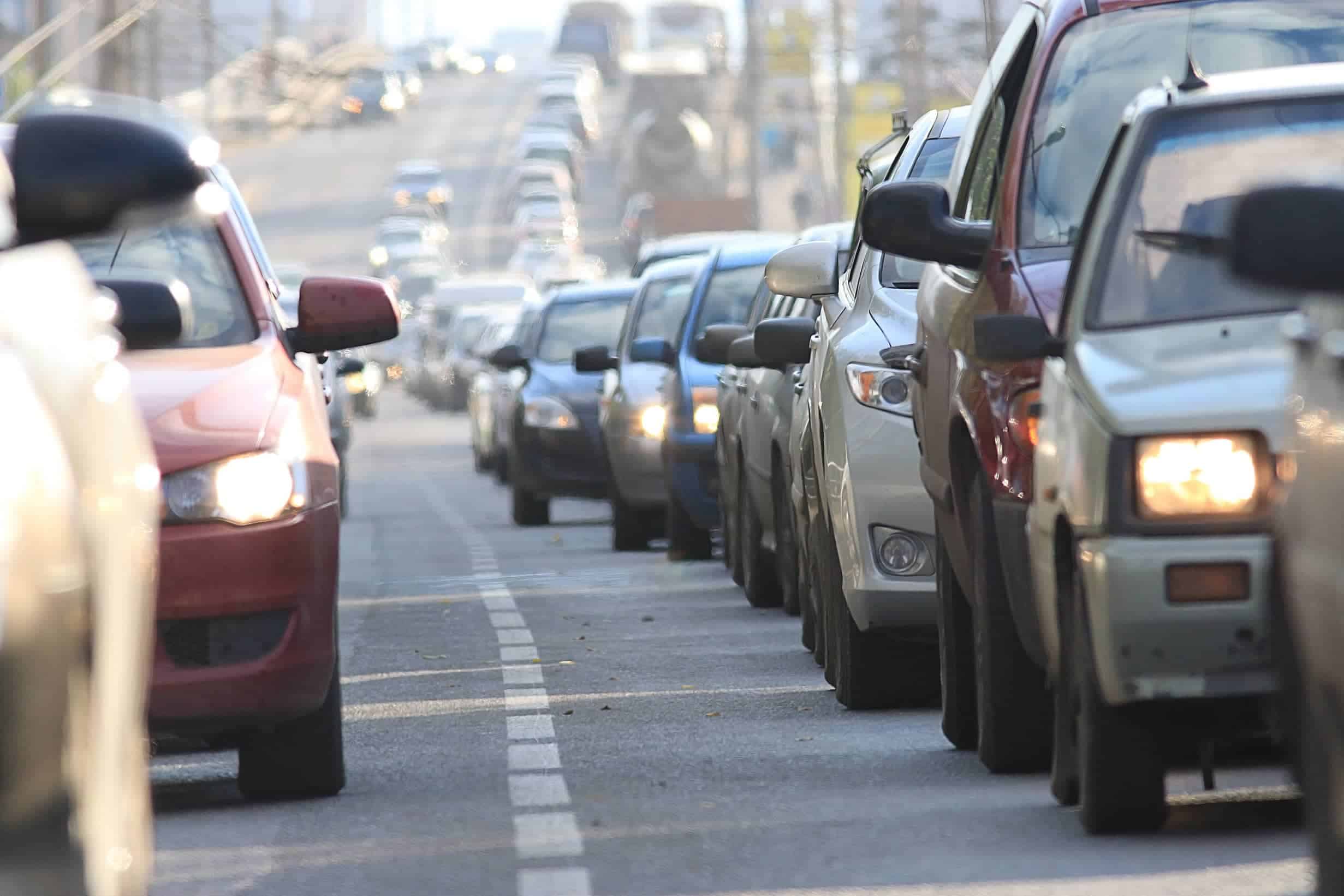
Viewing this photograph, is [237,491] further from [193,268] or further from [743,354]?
[743,354]

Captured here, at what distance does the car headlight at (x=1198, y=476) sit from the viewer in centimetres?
685

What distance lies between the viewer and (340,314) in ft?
31.9

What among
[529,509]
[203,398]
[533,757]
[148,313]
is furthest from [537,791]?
[529,509]

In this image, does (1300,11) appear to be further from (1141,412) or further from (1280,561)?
(1280,561)

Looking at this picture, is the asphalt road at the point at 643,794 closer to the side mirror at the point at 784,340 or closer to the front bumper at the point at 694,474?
the side mirror at the point at 784,340

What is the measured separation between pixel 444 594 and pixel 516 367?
936 cm

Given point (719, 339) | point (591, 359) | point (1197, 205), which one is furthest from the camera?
point (591, 359)

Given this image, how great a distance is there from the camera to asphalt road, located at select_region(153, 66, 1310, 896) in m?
7.29

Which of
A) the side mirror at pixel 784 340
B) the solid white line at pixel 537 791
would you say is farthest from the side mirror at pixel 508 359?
the solid white line at pixel 537 791

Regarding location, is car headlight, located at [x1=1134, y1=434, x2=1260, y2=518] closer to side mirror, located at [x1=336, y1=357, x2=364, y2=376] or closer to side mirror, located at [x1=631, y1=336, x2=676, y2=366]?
side mirror, located at [x1=631, y1=336, x2=676, y2=366]

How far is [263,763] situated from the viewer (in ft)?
29.8

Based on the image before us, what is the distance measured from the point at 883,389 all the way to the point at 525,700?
1.74 meters

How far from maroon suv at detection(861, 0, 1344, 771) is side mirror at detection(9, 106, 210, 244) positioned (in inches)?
134

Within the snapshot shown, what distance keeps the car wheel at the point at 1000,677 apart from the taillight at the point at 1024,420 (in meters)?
0.32
